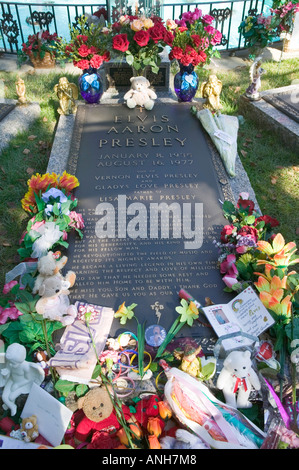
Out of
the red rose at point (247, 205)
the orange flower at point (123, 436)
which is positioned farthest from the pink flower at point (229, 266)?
the orange flower at point (123, 436)

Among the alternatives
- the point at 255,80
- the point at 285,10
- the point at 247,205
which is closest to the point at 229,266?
the point at 247,205

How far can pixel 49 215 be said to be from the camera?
11.5 feet

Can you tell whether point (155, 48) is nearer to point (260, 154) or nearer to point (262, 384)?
point (260, 154)

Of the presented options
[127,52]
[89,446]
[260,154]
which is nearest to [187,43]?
[127,52]

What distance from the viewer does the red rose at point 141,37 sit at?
4679 millimetres

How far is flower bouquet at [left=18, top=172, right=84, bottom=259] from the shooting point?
10.9ft

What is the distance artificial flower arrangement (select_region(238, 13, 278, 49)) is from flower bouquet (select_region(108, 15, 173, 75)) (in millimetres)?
1301

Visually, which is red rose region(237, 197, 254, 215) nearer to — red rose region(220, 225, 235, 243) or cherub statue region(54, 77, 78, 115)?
red rose region(220, 225, 235, 243)

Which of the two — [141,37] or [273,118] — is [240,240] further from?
[141,37]

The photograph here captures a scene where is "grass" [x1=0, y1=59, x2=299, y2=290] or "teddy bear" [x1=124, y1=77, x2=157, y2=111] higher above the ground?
"teddy bear" [x1=124, y1=77, x2=157, y2=111]

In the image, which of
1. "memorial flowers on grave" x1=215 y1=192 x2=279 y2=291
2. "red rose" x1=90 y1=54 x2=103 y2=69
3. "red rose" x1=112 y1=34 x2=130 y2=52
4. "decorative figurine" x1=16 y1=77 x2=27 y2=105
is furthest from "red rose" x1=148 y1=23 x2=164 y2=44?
"memorial flowers on grave" x1=215 y1=192 x2=279 y2=291

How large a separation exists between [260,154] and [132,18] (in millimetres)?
2269

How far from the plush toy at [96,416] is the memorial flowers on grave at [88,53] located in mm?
3629

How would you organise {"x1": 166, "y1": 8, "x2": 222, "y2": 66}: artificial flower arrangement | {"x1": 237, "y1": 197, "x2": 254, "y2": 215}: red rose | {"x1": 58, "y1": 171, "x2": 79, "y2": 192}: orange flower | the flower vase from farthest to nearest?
1. the flower vase
2. {"x1": 166, "y1": 8, "x2": 222, "y2": 66}: artificial flower arrangement
3. {"x1": 58, "y1": 171, "x2": 79, "y2": 192}: orange flower
4. {"x1": 237, "y1": 197, "x2": 254, "y2": 215}: red rose
